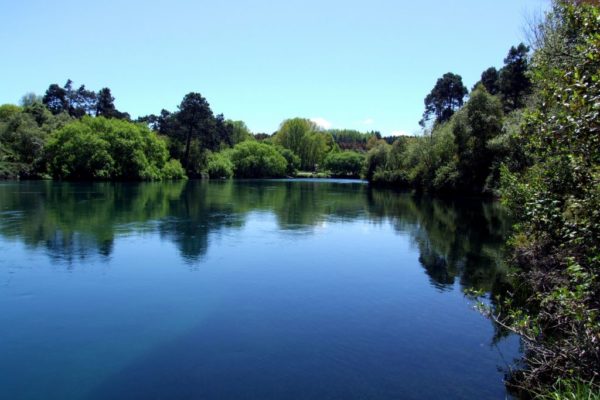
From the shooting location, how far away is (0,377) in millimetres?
7969

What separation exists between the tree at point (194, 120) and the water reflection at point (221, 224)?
49195mm

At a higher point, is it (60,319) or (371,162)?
(371,162)

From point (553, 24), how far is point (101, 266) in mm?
27296

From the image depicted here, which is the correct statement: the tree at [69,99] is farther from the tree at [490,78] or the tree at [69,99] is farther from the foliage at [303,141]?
the tree at [490,78]

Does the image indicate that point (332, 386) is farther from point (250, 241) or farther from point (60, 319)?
point (250, 241)

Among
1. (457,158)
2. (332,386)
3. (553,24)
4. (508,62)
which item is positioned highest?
(508,62)

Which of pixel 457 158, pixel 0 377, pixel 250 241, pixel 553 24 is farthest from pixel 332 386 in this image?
pixel 457 158

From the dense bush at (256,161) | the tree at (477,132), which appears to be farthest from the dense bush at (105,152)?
the tree at (477,132)

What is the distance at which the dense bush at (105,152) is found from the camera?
237 ft

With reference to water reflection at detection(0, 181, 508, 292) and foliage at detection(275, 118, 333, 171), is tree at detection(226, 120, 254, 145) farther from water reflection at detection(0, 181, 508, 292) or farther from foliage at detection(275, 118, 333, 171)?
water reflection at detection(0, 181, 508, 292)

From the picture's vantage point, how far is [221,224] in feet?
89.7

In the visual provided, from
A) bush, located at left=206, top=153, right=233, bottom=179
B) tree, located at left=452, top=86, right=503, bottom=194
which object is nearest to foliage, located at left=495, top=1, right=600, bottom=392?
tree, located at left=452, top=86, right=503, bottom=194

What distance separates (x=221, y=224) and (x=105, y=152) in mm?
53969

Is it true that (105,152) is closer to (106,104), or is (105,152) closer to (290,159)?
(106,104)
